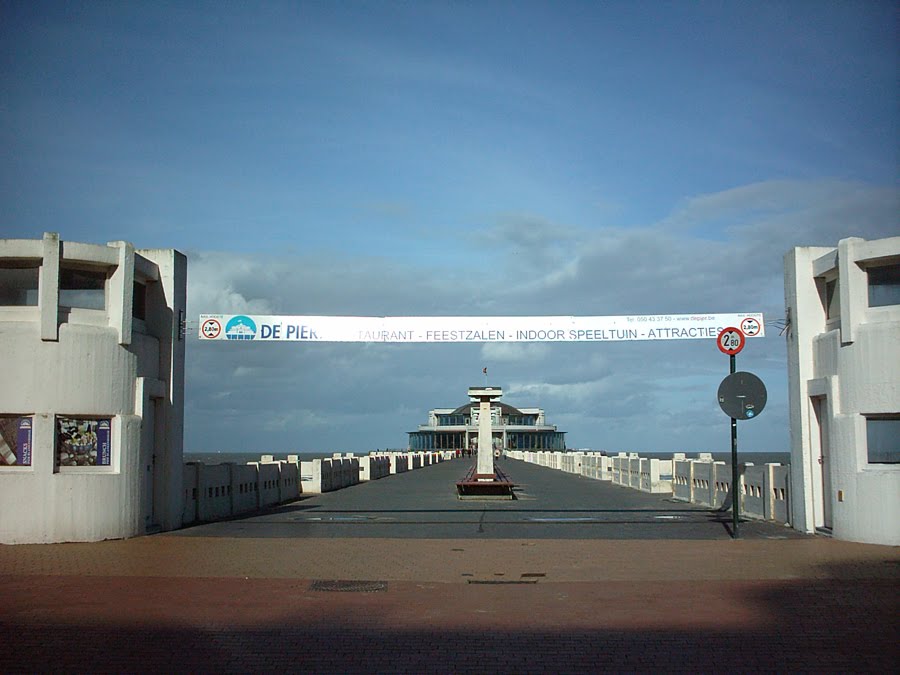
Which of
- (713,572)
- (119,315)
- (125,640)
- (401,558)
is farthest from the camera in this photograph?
(119,315)

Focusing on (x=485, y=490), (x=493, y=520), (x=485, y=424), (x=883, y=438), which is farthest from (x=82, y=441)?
(x=485, y=424)

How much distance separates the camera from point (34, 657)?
7.66 m

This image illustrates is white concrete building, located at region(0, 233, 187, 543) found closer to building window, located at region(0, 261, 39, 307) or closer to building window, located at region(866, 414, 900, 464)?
building window, located at region(0, 261, 39, 307)

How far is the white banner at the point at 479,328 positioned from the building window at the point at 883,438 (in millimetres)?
4262

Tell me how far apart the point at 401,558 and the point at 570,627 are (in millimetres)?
5037

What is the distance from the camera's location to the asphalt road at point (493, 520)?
16922 millimetres

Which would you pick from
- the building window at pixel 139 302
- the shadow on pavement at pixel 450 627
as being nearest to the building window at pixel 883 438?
the shadow on pavement at pixel 450 627

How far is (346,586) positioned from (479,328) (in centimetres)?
911

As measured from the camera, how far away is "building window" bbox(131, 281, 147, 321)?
17500mm

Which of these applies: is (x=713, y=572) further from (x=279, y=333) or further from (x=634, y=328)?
(x=279, y=333)

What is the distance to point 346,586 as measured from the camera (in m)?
Answer: 11.0

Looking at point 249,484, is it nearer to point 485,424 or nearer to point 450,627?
point 485,424

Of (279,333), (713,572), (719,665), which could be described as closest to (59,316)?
(279,333)

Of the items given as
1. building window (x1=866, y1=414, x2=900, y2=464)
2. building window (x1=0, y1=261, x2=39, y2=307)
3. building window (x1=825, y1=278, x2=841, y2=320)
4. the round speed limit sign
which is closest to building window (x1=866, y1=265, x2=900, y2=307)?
building window (x1=825, y1=278, x2=841, y2=320)
